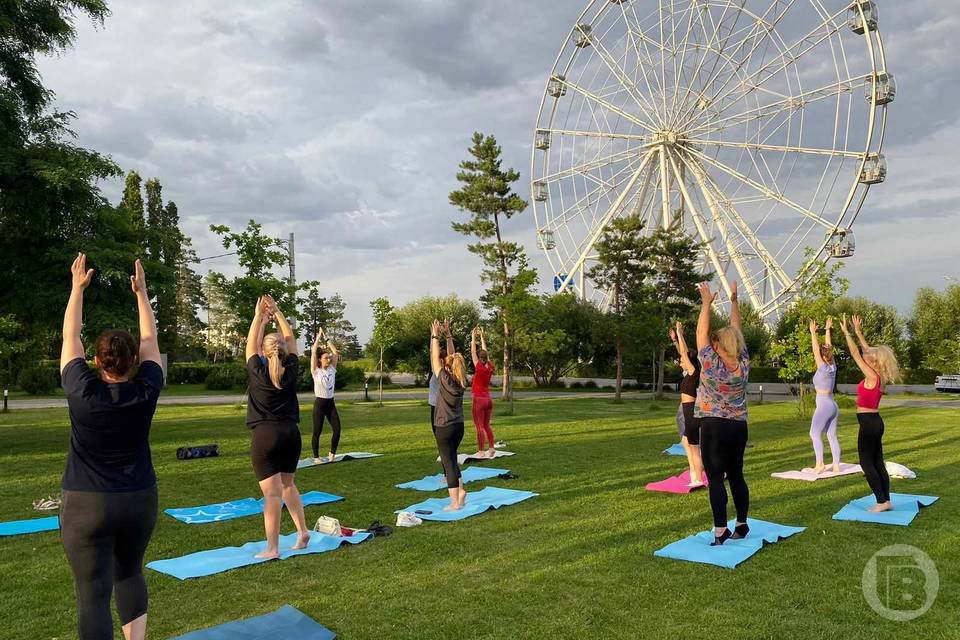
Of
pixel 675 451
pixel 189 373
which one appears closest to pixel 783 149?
pixel 675 451

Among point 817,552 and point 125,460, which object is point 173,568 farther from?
point 817,552

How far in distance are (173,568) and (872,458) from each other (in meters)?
6.66

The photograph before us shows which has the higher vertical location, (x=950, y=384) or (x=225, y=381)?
(x=225, y=381)

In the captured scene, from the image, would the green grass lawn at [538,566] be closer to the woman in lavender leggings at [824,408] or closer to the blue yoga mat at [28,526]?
the blue yoga mat at [28,526]

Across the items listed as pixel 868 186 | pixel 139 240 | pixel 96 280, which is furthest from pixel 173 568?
pixel 868 186

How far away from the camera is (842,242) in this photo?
2852 cm

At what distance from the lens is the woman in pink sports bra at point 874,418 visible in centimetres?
704

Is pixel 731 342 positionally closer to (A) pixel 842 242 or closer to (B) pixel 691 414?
(B) pixel 691 414

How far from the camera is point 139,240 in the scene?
611 inches

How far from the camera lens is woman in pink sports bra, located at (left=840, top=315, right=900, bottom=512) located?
23.1 ft

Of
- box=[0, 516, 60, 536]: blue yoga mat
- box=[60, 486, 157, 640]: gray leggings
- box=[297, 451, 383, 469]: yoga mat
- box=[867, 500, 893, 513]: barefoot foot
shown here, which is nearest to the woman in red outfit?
box=[297, 451, 383, 469]: yoga mat

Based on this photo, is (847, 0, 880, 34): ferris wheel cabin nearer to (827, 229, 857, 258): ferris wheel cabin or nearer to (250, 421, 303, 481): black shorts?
(827, 229, 857, 258): ferris wheel cabin

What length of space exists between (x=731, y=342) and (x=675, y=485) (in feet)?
11.5

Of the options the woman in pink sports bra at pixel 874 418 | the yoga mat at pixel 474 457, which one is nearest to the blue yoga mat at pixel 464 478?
the yoga mat at pixel 474 457
